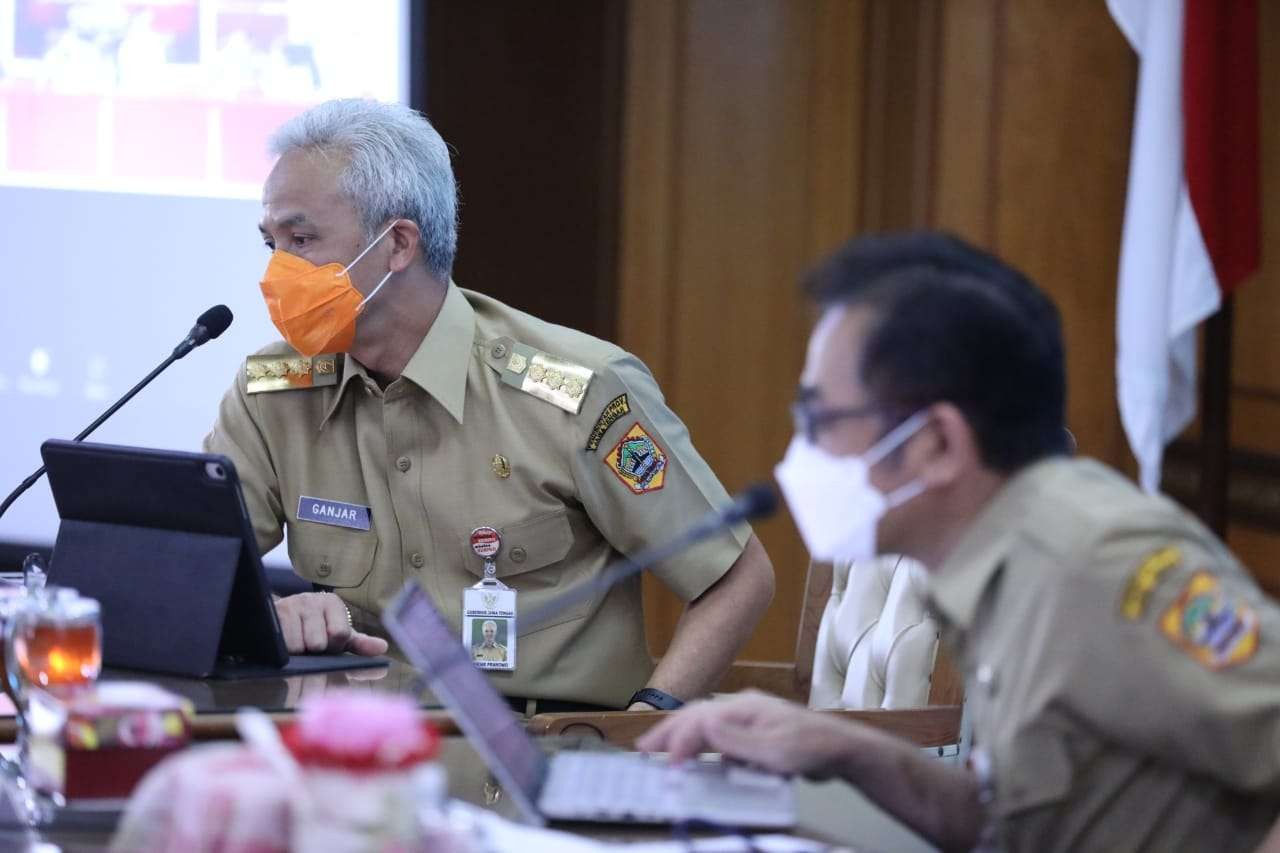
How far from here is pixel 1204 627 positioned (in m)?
1.13

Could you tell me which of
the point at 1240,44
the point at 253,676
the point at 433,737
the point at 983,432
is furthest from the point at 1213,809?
the point at 1240,44

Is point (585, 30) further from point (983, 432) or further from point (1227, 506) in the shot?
point (983, 432)

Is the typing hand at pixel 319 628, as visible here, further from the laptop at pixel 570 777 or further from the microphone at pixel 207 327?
the laptop at pixel 570 777

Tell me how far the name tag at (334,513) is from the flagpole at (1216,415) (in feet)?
7.11

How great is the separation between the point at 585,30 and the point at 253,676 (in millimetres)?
2536

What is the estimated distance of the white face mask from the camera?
126 cm

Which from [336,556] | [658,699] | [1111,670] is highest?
[1111,670]

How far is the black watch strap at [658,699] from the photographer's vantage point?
2.23 m

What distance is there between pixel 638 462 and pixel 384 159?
23.3 inches

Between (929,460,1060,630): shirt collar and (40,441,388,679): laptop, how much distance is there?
85 cm

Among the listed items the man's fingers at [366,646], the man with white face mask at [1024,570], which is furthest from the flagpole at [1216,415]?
the man with white face mask at [1024,570]

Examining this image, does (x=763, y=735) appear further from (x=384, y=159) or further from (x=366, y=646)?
(x=384, y=159)

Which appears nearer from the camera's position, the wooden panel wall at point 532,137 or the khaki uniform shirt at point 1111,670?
the khaki uniform shirt at point 1111,670

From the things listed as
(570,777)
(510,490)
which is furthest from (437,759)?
(510,490)
